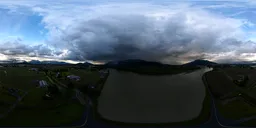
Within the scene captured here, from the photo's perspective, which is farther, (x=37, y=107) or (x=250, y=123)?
(x=37, y=107)

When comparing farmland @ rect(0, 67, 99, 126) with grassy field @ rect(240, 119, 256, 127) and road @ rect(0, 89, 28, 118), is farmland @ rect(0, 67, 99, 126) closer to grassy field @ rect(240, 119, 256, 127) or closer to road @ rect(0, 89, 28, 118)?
road @ rect(0, 89, 28, 118)

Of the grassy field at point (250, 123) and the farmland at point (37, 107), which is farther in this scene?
the farmland at point (37, 107)

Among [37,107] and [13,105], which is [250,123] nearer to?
[37,107]

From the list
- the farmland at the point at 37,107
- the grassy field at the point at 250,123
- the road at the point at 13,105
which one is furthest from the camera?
the road at the point at 13,105

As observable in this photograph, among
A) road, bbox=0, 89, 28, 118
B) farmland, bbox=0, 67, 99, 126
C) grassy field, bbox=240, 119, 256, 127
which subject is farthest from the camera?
road, bbox=0, 89, 28, 118

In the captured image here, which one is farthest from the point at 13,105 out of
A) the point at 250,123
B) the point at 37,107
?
the point at 250,123

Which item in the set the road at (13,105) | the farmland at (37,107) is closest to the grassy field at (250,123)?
the farmland at (37,107)

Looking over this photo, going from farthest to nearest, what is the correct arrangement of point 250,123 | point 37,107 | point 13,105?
point 13,105, point 37,107, point 250,123

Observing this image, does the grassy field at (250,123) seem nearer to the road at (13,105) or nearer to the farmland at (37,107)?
the farmland at (37,107)

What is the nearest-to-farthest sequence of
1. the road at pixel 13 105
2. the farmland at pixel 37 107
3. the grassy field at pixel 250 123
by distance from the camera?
1. the grassy field at pixel 250 123
2. the farmland at pixel 37 107
3. the road at pixel 13 105

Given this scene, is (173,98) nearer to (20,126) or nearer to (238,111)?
Result: (238,111)

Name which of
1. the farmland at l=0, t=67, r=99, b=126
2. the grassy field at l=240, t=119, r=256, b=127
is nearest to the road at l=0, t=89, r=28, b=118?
the farmland at l=0, t=67, r=99, b=126
